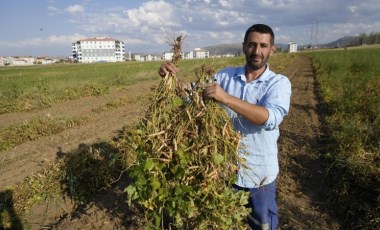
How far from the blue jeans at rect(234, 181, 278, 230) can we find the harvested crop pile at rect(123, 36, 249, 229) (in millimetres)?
691

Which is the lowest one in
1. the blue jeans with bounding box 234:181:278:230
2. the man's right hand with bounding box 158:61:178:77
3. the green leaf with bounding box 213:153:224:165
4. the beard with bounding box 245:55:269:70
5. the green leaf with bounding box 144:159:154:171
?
the blue jeans with bounding box 234:181:278:230

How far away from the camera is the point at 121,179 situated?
561 centimetres

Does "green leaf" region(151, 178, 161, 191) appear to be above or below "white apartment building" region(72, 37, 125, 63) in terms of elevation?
below

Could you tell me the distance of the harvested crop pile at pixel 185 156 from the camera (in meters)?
1.94

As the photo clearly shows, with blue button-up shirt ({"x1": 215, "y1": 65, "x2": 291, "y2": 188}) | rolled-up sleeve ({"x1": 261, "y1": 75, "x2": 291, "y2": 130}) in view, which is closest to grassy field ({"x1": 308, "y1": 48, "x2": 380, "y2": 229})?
blue button-up shirt ({"x1": 215, "y1": 65, "x2": 291, "y2": 188})

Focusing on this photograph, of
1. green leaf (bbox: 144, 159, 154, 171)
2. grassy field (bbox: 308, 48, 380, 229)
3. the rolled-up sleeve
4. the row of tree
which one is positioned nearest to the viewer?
green leaf (bbox: 144, 159, 154, 171)

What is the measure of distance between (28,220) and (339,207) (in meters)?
4.55

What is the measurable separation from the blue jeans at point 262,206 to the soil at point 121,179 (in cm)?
123

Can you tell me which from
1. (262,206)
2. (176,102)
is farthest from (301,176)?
(176,102)

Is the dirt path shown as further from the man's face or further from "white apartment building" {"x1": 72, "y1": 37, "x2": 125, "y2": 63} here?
"white apartment building" {"x1": 72, "y1": 37, "x2": 125, "y2": 63}

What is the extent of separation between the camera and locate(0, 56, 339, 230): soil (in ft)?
14.5

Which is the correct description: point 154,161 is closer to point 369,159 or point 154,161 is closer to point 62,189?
point 62,189

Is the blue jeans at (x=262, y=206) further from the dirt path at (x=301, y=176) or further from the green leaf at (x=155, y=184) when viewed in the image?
the dirt path at (x=301, y=176)

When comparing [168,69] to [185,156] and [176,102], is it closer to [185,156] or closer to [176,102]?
[176,102]
